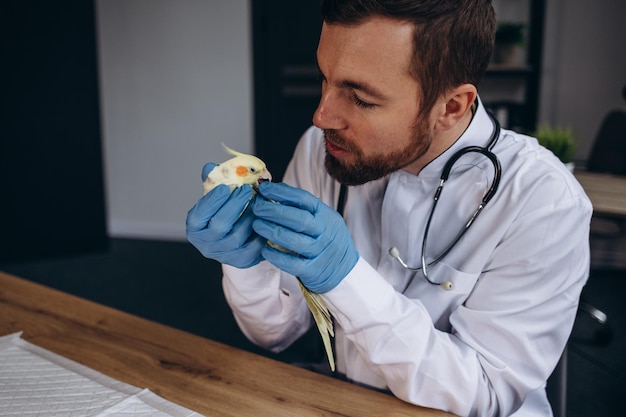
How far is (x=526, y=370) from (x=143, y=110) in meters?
3.74

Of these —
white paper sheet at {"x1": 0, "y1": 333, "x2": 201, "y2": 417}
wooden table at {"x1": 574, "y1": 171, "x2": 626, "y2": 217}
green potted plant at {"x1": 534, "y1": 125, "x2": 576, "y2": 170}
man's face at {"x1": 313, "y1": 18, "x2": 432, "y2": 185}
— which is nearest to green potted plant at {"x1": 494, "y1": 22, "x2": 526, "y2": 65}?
wooden table at {"x1": 574, "y1": 171, "x2": 626, "y2": 217}

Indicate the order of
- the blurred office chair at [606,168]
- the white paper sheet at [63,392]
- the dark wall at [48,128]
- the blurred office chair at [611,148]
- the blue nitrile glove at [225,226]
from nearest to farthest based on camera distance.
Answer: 1. the white paper sheet at [63,392]
2. the blue nitrile glove at [225,226]
3. the blurred office chair at [606,168]
4. the blurred office chair at [611,148]
5. the dark wall at [48,128]

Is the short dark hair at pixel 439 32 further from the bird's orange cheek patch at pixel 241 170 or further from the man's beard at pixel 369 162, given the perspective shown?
the bird's orange cheek patch at pixel 241 170

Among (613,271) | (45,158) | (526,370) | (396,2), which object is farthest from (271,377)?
(613,271)

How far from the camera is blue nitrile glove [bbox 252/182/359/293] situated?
0.90m

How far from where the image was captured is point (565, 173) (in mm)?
1135

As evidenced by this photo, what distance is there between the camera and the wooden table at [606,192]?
2.14 m

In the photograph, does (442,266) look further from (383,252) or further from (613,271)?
(613,271)

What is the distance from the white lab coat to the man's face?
0.32ft

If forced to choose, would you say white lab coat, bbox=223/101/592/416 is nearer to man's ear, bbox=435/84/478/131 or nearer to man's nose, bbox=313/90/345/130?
man's ear, bbox=435/84/478/131

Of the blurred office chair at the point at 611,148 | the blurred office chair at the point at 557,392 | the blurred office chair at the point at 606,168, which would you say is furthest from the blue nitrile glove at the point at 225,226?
the blurred office chair at the point at 611,148

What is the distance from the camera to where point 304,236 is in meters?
0.91

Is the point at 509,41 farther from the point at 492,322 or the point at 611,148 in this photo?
the point at 492,322

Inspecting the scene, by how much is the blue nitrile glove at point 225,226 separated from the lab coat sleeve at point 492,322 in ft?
0.53
